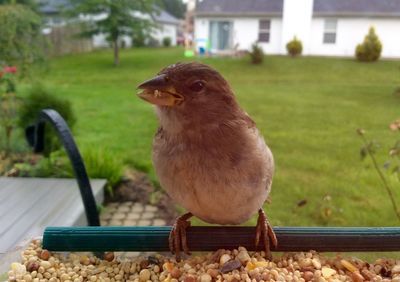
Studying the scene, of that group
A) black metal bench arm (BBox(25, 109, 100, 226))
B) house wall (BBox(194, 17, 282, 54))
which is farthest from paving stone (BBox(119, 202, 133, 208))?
house wall (BBox(194, 17, 282, 54))

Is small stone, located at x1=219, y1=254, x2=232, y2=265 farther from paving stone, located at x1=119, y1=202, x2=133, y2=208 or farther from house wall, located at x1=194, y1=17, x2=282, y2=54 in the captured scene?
house wall, located at x1=194, y1=17, x2=282, y2=54

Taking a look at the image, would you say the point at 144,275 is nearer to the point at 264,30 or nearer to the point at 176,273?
the point at 176,273

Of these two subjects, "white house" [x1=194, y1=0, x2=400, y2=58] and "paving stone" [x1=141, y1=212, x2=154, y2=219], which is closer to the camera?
"paving stone" [x1=141, y1=212, x2=154, y2=219]

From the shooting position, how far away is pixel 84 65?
13219mm

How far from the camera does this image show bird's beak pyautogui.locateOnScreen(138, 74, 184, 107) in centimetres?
101

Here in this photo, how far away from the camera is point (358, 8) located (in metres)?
10.7

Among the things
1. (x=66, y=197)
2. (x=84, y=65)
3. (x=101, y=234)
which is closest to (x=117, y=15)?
(x=84, y=65)

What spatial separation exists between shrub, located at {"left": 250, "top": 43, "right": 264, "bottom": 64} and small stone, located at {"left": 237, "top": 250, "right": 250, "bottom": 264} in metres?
11.1

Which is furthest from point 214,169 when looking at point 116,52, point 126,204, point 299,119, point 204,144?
point 116,52

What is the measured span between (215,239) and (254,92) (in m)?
8.05

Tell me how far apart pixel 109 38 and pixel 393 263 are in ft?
41.8

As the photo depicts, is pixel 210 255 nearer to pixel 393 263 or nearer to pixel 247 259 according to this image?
pixel 247 259

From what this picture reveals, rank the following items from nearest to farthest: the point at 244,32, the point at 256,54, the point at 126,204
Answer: the point at 126,204, the point at 256,54, the point at 244,32

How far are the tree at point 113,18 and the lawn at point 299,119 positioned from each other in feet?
2.81
